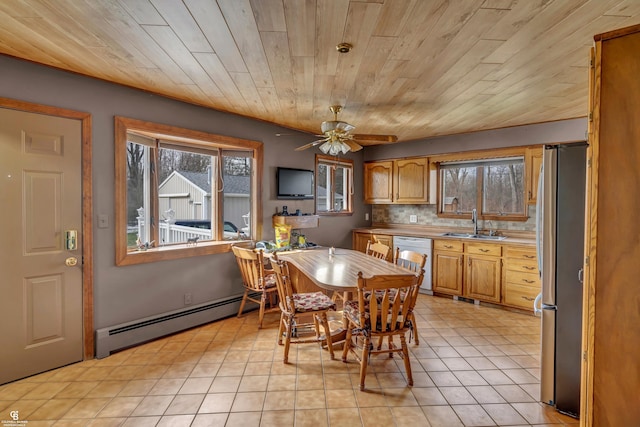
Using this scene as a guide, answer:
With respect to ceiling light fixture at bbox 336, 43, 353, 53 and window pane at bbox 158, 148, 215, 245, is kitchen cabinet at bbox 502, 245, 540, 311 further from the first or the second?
window pane at bbox 158, 148, 215, 245

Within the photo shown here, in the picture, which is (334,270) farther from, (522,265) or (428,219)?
(428,219)

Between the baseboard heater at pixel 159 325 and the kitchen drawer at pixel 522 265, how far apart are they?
3.37 metres

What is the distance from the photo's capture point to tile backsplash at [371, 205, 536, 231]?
14.6 feet

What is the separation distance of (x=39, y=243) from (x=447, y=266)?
4536mm

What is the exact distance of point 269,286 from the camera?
362 cm

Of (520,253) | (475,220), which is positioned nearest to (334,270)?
(520,253)

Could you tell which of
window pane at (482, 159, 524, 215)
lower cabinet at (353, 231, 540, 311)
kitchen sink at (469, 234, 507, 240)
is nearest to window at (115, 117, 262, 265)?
lower cabinet at (353, 231, 540, 311)

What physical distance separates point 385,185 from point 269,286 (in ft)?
9.70

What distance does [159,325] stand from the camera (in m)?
3.22

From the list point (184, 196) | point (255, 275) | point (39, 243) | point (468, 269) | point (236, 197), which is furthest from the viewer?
point (468, 269)

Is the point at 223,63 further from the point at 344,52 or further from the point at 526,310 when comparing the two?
the point at 526,310

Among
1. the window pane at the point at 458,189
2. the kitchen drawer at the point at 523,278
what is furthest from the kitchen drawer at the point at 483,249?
the window pane at the point at 458,189

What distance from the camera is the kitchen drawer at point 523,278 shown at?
3.88 metres

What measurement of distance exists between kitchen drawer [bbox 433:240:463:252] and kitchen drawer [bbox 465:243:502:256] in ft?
0.36
